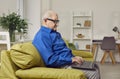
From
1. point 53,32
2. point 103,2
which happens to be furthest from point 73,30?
point 53,32

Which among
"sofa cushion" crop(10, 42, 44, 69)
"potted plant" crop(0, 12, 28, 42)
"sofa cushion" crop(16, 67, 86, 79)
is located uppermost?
"potted plant" crop(0, 12, 28, 42)

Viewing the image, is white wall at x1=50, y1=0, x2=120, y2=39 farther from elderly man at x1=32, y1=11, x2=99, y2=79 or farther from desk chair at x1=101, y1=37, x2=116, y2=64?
elderly man at x1=32, y1=11, x2=99, y2=79

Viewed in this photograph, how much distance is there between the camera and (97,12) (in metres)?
7.17

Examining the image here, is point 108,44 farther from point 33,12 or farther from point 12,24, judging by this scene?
point 12,24

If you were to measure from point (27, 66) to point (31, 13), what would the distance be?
4.51 m

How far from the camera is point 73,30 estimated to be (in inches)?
286

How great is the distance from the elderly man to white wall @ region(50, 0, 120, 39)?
4340 millimetres

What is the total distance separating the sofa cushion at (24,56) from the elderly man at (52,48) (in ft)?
0.46

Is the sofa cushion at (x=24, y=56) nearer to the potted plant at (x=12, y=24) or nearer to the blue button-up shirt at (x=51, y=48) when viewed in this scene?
the blue button-up shirt at (x=51, y=48)

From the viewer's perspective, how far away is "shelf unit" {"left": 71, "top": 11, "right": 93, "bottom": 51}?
7120mm

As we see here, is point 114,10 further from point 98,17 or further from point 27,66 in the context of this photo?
point 27,66

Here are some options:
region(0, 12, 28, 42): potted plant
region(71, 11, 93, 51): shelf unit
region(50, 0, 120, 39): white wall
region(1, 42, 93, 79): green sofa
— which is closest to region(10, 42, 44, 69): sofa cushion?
region(1, 42, 93, 79): green sofa

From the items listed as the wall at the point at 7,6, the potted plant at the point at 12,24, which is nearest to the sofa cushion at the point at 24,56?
the potted plant at the point at 12,24

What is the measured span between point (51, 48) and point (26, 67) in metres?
0.45
